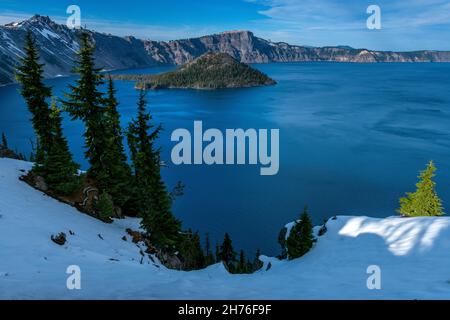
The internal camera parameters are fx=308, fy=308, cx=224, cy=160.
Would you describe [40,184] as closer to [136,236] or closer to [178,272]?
[136,236]

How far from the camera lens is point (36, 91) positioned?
2914cm

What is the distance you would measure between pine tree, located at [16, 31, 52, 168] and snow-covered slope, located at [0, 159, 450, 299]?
10.7 feet

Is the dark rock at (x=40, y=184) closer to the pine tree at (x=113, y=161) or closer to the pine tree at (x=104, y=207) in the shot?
the pine tree at (x=104, y=207)

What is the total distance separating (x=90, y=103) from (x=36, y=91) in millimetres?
5821

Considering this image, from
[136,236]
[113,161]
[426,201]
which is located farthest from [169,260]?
[426,201]

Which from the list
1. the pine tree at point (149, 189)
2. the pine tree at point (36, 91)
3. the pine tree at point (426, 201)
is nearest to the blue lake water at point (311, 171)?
the pine tree at point (426, 201)

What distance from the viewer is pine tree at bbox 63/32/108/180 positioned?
27.1 m

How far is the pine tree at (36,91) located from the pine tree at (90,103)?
3.62 meters

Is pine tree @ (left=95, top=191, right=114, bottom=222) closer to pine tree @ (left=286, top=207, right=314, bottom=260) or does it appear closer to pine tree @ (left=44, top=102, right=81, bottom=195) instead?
pine tree @ (left=44, top=102, right=81, bottom=195)

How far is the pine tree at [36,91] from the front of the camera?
28359 mm

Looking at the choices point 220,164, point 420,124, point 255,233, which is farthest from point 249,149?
point 420,124

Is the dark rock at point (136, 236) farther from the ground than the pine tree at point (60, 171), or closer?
closer
